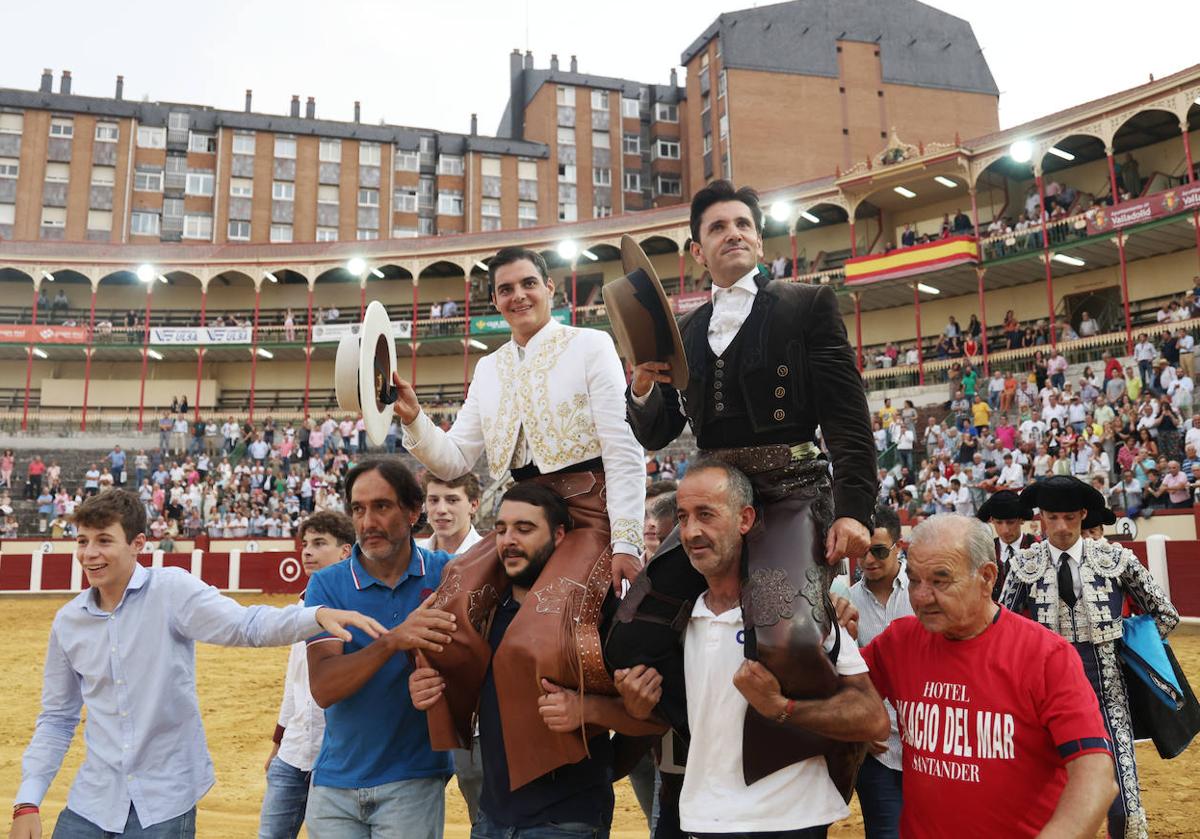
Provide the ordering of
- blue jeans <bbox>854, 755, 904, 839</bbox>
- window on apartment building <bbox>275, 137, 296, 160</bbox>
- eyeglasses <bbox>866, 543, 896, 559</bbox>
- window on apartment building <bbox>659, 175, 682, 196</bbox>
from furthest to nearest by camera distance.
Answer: window on apartment building <bbox>659, 175, 682, 196</bbox>, window on apartment building <bbox>275, 137, 296, 160</bbox>, eyeglasses <bbox>866, 543, 896, 559</bbox>, blue jeans <bbox>854, 755, 904, 839</bbox>

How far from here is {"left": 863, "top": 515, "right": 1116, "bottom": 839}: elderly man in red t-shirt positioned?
6.77 feet

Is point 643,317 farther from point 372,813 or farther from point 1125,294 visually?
point 1125,294

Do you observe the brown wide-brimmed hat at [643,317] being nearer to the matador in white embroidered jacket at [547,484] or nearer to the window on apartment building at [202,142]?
the matador in white embroidered jacket at [547,484]

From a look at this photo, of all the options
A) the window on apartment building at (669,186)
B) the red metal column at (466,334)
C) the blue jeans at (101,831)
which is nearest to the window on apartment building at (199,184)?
the red metal column at (466,334)

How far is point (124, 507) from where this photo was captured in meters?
2.78

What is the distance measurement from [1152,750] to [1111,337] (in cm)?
1489

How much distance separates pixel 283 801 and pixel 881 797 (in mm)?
1902

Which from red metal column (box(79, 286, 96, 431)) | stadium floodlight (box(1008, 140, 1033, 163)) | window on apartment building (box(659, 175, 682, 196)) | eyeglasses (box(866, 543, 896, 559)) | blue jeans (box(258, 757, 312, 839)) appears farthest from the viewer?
window on apartment building (box(659, 175, 682, 196))

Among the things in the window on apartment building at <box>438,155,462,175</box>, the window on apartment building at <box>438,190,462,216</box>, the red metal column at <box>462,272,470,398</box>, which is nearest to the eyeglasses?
the red metal column at <box>462,272,470,398</box>

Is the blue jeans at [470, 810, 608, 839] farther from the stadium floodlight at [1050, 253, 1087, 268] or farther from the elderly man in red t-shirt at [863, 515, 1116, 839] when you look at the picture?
the stadium floodlight at [1050, 253, 1087, 268]

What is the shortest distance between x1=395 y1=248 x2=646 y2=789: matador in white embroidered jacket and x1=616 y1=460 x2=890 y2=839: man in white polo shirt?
0.73 ft

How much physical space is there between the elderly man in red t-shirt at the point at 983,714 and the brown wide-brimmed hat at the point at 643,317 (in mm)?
757

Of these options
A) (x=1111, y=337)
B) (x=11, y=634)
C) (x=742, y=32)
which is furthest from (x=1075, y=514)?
(x=742, y=32)

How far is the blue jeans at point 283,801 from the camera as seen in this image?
3.14 meters
